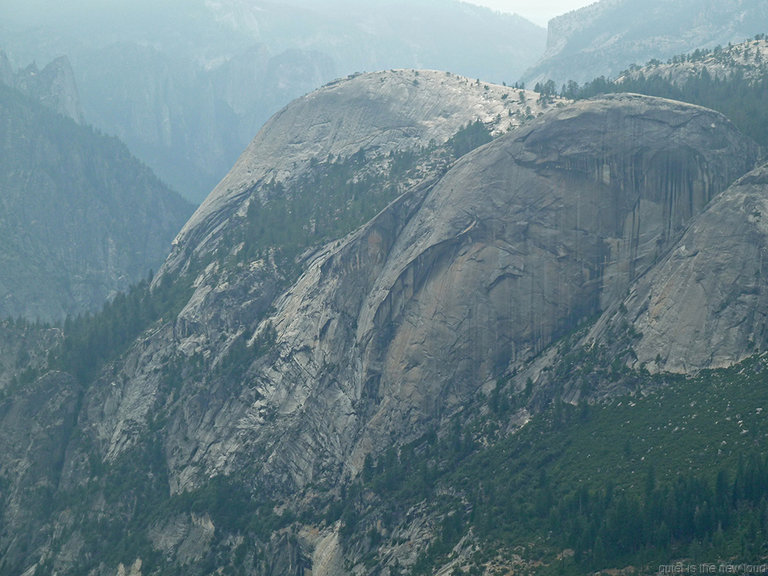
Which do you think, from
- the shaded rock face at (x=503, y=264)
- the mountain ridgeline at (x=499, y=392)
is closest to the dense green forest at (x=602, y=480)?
the mountain ridgeline at (x=499, y=392)

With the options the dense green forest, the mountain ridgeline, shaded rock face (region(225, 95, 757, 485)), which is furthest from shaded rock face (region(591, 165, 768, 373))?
shaded rock face (region(225, 95, 757, 485))

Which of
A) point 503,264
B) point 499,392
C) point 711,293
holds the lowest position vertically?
point 499,392

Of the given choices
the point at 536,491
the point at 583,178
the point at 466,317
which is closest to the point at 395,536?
the point at 536,491

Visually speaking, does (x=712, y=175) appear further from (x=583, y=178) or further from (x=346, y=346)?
(x=346, y=346)

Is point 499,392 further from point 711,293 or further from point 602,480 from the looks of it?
point 711,293

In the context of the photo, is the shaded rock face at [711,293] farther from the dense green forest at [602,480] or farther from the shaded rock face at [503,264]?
the shaded rock face at [503,264]

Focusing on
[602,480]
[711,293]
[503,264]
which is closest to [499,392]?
[503,264]

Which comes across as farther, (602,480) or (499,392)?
(499,392)
